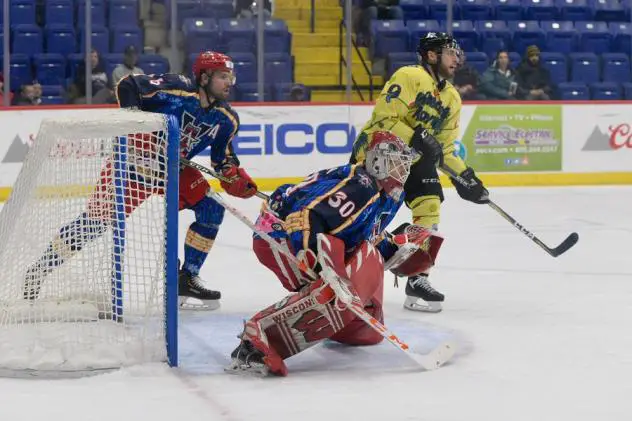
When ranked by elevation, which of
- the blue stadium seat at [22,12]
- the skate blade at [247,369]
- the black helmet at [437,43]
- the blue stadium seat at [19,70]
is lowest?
the skate blade at [247,369]

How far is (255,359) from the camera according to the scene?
3.74m

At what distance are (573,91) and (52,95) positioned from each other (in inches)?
153

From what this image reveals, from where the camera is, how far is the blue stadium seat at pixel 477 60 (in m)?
9.76

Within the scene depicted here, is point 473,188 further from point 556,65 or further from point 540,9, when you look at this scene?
point 540,9

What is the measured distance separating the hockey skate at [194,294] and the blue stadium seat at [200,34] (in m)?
4.32

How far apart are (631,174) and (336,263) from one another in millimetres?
6323

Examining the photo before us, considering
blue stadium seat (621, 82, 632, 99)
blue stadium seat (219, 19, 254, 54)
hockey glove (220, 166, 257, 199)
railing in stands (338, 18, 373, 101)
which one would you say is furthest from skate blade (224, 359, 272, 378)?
blue stadium seat (621, 82, 632, 99)

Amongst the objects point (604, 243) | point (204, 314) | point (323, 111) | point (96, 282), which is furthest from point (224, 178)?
point (323, 111)

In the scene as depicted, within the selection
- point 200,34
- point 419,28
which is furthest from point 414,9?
point 200,34

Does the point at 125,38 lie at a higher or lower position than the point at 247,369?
higher

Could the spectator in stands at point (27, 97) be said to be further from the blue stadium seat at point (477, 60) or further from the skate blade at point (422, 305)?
the skate blade at point (422, 305)

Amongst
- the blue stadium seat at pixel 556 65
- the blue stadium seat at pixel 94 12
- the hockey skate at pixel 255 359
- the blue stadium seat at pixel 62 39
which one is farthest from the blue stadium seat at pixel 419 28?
the hockey skate at pixel 255 359

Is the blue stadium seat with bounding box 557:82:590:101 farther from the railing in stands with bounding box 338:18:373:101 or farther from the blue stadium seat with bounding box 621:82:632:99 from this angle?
the railing in stands with bounding box 338:18:373:101

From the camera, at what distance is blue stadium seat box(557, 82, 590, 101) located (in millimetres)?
9727
